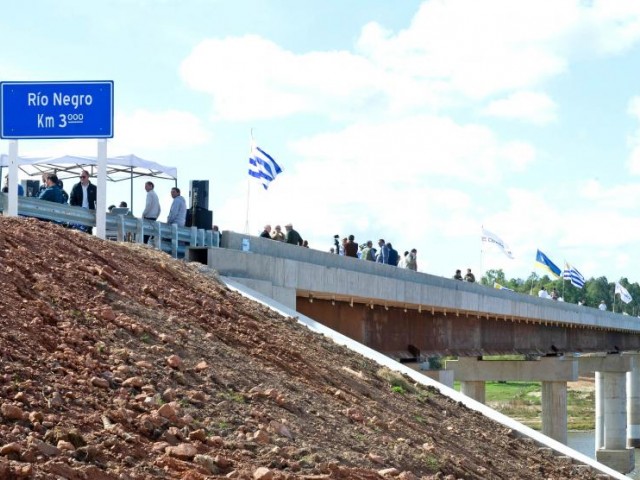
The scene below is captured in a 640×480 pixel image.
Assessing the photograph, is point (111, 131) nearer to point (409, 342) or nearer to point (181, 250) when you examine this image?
point (181, 250)

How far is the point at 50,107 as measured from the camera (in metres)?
16.8

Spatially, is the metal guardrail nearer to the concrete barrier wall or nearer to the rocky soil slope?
the concrete barrier wall

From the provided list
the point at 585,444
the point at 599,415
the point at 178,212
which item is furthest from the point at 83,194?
the point at 585,444

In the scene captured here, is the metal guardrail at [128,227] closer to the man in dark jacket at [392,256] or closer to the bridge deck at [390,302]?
the bridge deck at [390,302]

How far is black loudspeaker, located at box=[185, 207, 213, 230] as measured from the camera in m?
21.9

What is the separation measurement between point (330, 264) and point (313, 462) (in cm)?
1477

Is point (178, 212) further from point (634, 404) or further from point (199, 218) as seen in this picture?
point (634, 404)

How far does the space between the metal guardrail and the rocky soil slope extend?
6.41 feet

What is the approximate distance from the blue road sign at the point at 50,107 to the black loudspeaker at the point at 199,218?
5239mm

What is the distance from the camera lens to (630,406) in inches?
3029

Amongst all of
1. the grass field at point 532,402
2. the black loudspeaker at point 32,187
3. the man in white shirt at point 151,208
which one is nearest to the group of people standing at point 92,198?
the man in white shirt at point 151,208

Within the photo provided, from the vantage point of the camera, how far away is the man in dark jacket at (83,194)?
19797 mm

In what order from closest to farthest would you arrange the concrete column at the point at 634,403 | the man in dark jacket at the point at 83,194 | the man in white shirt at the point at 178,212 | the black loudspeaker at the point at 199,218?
the man in dark jacket at the point at 83,194 → the man in white shirt at the point at 178,212 → the black loudspeaker at the point at 199,218 → the concrete column at the point at 634,403

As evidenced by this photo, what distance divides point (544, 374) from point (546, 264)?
16.7 meters
